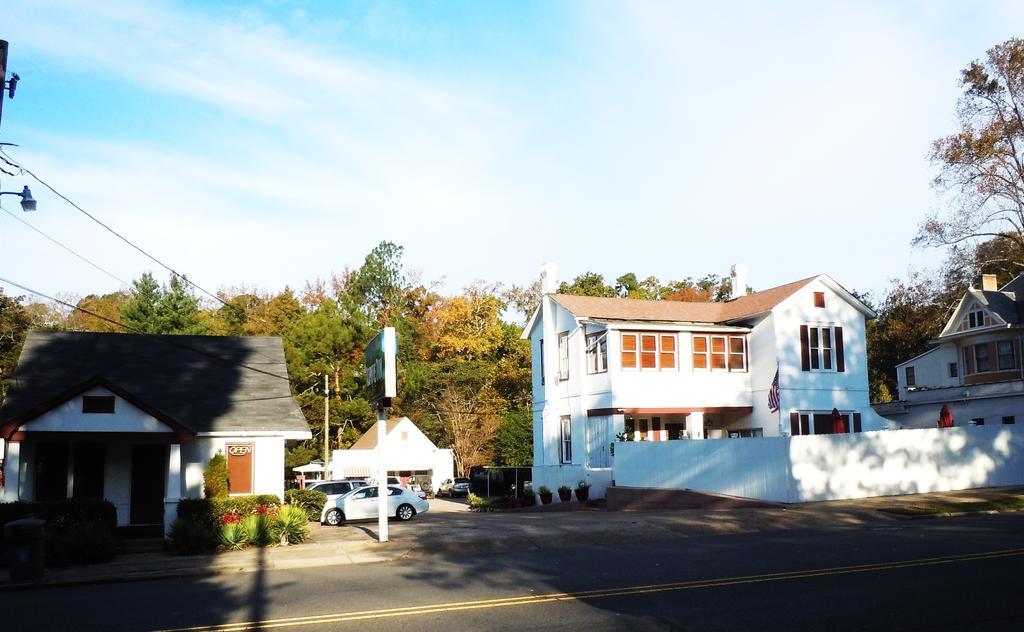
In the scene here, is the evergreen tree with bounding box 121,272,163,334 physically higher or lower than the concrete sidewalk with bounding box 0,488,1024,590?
higher

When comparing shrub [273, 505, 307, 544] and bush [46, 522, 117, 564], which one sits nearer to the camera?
bush [46, 522, 117, 564]

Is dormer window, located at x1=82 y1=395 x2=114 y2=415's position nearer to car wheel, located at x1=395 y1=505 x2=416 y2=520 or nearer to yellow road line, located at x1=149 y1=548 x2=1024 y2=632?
car wheel, located at x1=395 y1=505 x2=416 y2=520

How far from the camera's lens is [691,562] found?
15.1 meters

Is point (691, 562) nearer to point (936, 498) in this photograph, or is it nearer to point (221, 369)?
point (936, 498)

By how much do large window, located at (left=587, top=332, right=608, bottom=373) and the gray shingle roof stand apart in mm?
14351

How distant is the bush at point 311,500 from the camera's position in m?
31.0

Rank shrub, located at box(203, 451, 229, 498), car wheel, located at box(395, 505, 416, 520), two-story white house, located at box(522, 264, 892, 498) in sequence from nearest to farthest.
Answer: shrub, located at box(203, 451, 229, 498) → car wheel, located at box(395, 505, 416, 520) → two-story white house, located at box(522, 264, 892, 498)

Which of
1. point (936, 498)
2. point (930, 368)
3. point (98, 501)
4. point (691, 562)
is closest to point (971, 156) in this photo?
point (930, 368)

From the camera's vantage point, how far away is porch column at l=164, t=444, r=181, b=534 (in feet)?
67.8

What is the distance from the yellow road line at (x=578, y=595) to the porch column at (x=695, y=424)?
78.0 feet

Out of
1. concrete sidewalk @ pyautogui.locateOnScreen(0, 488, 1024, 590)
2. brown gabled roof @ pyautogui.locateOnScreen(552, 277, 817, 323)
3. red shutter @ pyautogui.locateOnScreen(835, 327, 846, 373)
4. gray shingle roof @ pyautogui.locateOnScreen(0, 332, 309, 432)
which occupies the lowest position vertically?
concrete sidewalk @ pyautogui.locateOnScreen(0, 488, 1024, 590)

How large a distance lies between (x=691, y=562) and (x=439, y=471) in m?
52.2

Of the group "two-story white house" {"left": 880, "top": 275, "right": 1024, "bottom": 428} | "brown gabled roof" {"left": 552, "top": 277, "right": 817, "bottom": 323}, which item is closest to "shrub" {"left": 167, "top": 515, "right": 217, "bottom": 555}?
"brown gabled roof" {"left": 552, "top": 277, "right": 817, "bottom": 323}

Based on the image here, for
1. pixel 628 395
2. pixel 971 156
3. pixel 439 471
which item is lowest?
pixel 439 471
